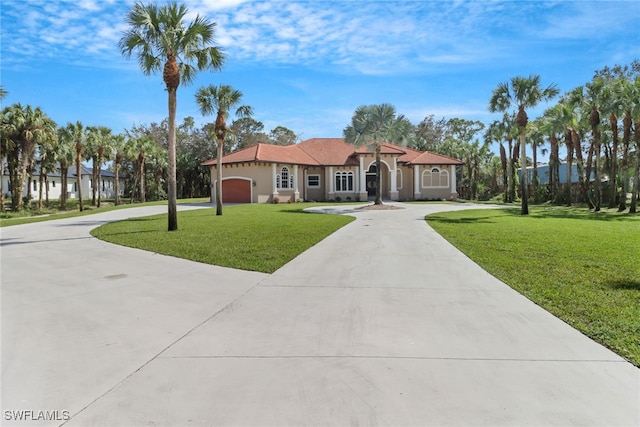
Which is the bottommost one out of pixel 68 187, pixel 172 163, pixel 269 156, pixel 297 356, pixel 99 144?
pixel 297 356

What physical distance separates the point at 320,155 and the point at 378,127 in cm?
1356

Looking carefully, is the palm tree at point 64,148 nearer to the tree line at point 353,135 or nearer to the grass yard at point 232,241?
the tree line at point 353,135

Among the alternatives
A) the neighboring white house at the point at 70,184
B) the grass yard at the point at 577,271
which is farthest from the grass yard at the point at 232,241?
the neighboring white house at the point at 70,184

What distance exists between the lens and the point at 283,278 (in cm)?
718

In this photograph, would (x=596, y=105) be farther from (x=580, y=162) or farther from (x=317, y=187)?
(x=317, y=187)

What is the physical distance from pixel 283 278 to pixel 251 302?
1.50 meters

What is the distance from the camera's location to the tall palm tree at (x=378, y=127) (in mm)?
28953

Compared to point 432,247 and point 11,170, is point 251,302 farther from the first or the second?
point 11,170

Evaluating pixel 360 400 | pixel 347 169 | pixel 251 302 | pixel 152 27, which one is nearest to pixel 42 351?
pixel 251 302

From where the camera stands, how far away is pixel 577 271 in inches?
299

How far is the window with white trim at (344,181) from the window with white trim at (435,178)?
309 inches

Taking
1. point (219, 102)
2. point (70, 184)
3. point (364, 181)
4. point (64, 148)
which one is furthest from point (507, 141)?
point (70, 184)

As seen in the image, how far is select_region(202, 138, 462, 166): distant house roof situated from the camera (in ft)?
122

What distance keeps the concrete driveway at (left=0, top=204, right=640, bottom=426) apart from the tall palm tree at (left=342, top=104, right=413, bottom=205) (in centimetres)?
2308
